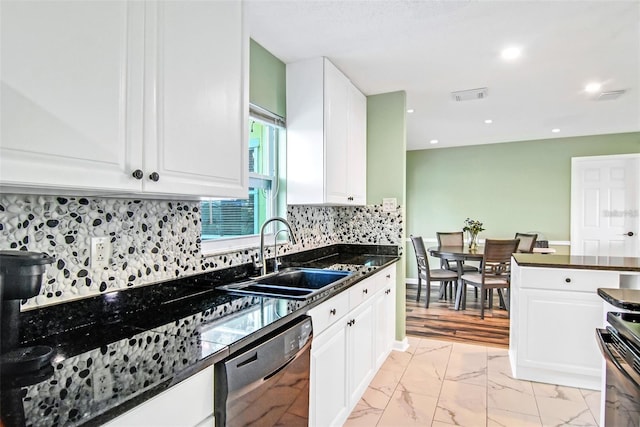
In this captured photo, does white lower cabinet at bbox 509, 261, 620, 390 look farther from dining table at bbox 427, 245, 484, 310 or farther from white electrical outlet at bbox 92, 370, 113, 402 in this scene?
white electrical outlet at bbox 92, 370, 113, 402

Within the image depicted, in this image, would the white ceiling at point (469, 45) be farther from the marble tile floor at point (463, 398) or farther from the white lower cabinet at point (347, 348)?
the marble tile floor at point (463, 398)

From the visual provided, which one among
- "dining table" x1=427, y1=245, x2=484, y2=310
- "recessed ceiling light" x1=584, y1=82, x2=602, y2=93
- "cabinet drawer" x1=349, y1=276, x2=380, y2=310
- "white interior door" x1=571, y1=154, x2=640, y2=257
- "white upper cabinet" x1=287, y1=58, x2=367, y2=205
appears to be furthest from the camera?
"white interior door" x1=571, y1=154, x2=640, y2=257

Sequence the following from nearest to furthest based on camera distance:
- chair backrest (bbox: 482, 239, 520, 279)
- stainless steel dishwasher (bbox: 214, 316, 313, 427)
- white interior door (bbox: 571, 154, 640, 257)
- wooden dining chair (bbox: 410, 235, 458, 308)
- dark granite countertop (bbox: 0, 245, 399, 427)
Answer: dark granite countertop (bbox: 0, 245, 399, 427) < stainless steel dishwasher (bbox: 214, 316, 313, 427) < chair backrest (bbox: 482, 239, 520, 279) < wooden dining chair (bbox: 410, 235, 458, 308) < white interior door (bbox: 571, 154, 640, 257)

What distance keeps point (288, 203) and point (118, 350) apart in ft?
5.73

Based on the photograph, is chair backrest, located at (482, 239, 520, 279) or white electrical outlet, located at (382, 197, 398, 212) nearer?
white electrical outlet, located at (382, 197, 398, 212)

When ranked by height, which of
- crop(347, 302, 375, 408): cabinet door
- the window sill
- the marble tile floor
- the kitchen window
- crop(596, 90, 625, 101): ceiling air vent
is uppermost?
crop(596, 90, 625, 101): ceiling air vent

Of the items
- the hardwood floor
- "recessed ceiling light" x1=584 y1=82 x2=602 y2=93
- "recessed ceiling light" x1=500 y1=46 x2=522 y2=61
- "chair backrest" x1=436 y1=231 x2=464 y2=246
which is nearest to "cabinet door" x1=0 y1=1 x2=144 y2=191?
"recessed ceiling light" x1=500 y1=46 x2=522 y2=61

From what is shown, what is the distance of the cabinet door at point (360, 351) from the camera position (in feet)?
Result: 7.14

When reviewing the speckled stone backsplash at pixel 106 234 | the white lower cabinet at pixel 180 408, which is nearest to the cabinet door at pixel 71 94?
the speckled stone backsplash at pixel 106 234

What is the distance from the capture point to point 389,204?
3387 mm

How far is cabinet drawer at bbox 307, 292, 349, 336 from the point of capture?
1.69m

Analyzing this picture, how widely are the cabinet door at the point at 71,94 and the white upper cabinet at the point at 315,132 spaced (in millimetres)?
1580

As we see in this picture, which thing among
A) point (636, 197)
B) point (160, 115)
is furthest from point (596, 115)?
point (160, 115)

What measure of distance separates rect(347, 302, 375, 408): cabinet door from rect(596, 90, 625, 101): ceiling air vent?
10.4ft
